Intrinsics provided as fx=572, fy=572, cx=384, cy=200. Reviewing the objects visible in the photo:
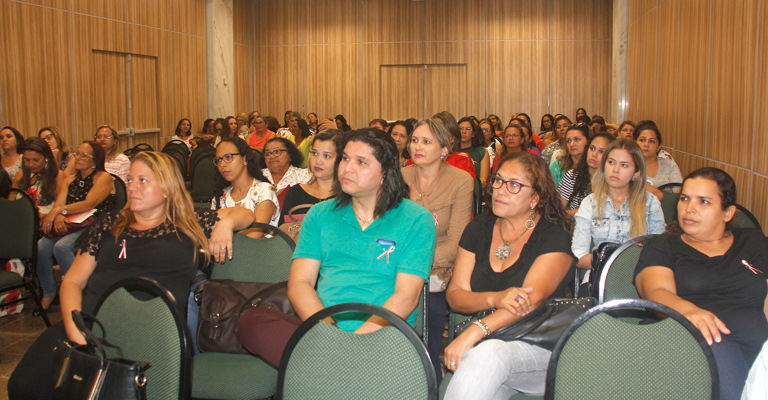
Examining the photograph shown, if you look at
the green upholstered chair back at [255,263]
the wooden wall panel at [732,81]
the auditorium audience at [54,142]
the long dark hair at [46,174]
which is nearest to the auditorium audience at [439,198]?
the green upholstered chair back at [255,263]

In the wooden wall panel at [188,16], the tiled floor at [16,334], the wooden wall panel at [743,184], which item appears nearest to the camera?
the tiled floor at [16,334]

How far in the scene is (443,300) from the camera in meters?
3.11

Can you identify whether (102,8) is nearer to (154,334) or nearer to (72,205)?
(72,205)

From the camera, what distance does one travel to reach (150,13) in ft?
34.1

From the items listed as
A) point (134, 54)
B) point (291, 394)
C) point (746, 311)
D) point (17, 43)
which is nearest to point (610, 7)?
point (134, 54)

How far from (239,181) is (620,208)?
2358 millimetres

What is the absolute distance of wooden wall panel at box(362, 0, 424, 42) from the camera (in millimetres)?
13820

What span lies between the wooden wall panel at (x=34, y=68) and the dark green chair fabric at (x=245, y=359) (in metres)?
6.42

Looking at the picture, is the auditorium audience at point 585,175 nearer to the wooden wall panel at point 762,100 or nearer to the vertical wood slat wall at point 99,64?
the wooden wall panel at point 762,100

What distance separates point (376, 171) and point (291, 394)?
0.99 metres

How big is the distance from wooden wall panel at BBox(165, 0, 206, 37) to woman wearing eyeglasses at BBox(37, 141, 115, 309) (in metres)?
7.10

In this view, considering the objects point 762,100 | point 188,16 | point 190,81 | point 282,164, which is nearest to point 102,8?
point 188,16

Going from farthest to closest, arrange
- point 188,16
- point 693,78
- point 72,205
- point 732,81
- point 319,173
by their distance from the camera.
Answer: point 188,16 → point 693,78 → point 72,205 → point 732,81 → point 319,173

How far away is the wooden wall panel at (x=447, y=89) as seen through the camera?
1388 cm
